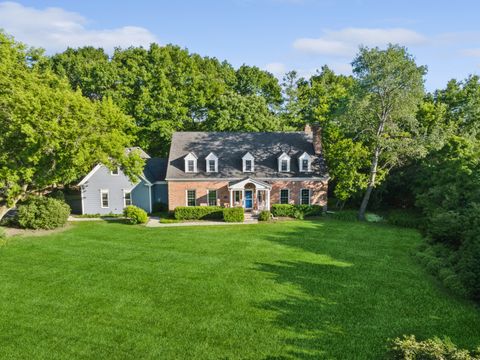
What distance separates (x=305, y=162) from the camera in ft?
111

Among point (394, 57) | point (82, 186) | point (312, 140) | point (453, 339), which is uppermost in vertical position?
point (394, 57)

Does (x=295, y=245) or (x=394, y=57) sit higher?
(x=394, y=57)

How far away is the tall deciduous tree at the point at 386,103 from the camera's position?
2719cm

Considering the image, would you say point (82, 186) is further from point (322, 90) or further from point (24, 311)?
point (322, 90)

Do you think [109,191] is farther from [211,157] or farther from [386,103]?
[386,103]

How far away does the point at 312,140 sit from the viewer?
3553cm

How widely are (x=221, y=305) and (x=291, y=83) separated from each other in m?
45.5

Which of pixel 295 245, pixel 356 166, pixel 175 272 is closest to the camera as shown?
pixel 175 272

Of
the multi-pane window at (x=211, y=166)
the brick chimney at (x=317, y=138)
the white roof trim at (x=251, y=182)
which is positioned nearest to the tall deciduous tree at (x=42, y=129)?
the multi-pane window at (x=211, y=166)

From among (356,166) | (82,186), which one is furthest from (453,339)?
(82,186)

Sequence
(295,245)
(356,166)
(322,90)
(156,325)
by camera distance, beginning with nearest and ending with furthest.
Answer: (156,325), (295,245), (356,166), (322,90)

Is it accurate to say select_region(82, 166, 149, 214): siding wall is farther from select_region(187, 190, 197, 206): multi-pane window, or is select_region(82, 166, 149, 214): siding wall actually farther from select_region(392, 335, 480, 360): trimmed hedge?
select_region(392, 335, 480, 360): trimmed hedge

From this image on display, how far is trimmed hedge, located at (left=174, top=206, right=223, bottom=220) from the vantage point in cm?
3052

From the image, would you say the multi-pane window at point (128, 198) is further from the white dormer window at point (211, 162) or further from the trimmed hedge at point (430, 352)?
the trimmed hedge at point (430, 352)
